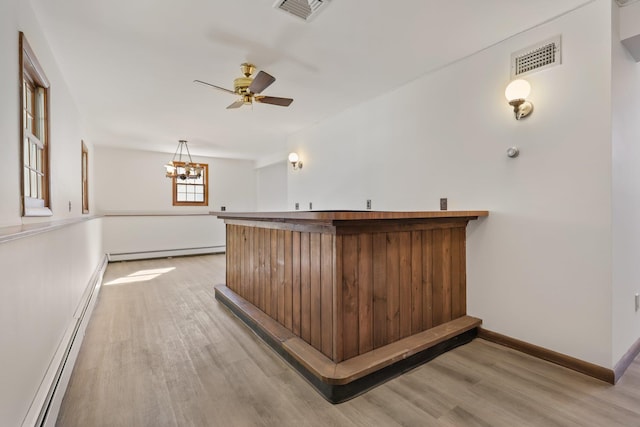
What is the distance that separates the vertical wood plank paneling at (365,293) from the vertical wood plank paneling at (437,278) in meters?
0.73

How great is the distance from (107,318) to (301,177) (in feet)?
10.9

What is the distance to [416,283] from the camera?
2.27 m

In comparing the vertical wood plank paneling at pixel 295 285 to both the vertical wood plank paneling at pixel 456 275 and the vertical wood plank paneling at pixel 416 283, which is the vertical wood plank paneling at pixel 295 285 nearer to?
the vertical wood plank paneling at pixel 416 283

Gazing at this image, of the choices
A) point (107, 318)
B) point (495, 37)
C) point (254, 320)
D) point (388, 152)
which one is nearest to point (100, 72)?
point (107, 318)

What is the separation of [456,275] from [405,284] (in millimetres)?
721

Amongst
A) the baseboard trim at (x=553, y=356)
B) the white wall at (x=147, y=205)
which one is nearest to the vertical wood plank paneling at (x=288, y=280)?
the baseboard trim at (x=553, y=356)

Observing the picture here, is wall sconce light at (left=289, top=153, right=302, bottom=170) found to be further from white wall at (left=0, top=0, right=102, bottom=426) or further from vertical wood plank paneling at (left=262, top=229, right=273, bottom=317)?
white wall at (left=0, top=0, right=102, bottom=426)

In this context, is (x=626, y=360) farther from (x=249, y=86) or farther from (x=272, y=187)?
(x=272, y=187)

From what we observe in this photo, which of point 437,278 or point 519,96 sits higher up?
point 519,96

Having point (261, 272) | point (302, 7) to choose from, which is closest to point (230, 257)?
point (261, 272)

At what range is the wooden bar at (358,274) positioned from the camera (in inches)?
72.7

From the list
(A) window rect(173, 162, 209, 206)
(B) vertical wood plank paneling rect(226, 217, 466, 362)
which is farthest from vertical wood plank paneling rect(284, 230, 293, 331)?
(A) window rect(173, 162, 209, 206)

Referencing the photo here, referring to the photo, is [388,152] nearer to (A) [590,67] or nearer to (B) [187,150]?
(A) [590,67]

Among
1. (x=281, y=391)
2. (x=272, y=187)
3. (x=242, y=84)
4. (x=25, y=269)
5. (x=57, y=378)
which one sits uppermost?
(x=242, y=84)
